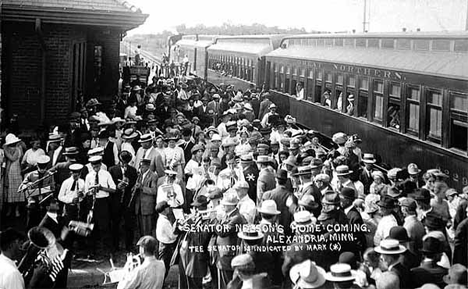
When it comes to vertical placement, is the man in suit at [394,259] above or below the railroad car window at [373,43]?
below

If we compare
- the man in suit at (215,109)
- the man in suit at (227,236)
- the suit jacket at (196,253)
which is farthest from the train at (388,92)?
the suit jacket at (196,253)

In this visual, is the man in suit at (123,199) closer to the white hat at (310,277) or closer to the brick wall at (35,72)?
the brick wall at (35,72)

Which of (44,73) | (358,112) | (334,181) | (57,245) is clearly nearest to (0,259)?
(57,245)

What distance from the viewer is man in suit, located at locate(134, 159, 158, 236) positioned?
23.6 feet

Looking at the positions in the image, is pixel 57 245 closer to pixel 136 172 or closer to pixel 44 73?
pixel 136 172

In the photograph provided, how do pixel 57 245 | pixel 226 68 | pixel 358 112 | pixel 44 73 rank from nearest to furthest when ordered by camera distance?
pixel 57 245, pixel 44 73, pixel 358 112, pixel 226 68

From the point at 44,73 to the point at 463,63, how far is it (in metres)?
6.59

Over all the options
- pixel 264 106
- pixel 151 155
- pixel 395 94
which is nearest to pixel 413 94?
pixel 395 94

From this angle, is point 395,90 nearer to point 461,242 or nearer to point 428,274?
point 461,242

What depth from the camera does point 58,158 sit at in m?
7.80

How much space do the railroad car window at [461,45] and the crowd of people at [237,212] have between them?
188 cm

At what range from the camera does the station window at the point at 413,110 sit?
8695mm

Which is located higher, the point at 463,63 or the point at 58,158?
the point at 463,63

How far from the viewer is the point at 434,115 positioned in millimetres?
8133
